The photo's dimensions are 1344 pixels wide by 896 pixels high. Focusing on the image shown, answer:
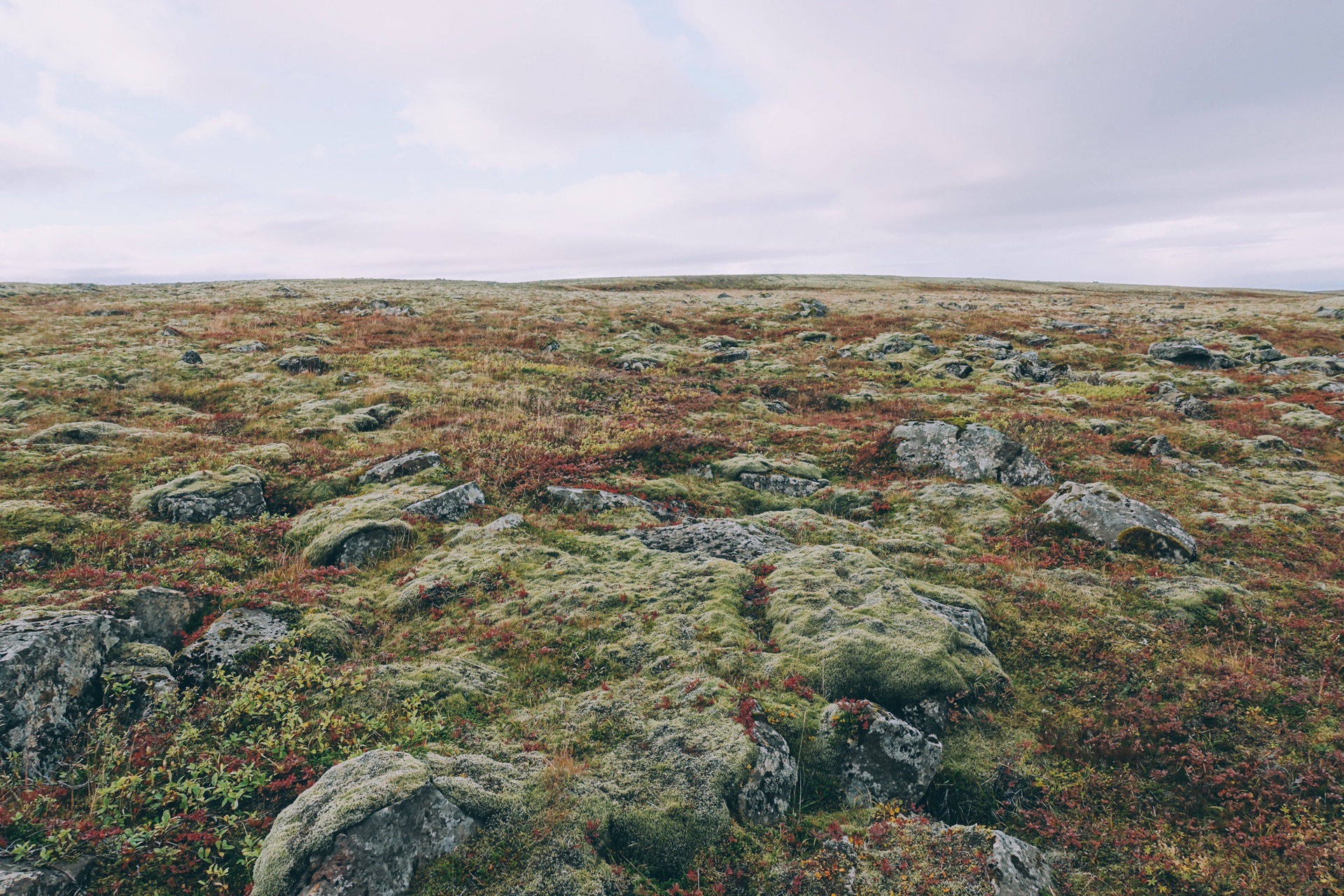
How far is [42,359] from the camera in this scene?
31172 mm

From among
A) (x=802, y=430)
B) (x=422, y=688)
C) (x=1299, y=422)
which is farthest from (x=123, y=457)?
(x=1299, y=422)

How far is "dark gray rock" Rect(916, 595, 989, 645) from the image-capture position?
1143 centimetres

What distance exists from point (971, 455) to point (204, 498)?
23.6 metres

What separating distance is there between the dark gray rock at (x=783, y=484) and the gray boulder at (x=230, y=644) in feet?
44.3

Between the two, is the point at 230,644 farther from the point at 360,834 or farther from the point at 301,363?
the point at 301,363

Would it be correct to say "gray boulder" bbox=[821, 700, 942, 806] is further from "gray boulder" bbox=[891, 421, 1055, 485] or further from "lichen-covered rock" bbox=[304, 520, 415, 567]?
"gray boulder" bbox=[891, 421, 1055, 485]

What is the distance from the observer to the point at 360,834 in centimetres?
630

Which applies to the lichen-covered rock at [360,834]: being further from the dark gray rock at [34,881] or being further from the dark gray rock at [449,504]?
the dark gray rock at [449,504]

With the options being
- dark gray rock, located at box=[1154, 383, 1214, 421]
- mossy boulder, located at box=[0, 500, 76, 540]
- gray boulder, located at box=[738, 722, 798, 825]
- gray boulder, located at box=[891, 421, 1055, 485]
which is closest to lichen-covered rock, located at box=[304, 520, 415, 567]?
mossy boulder, located at box=[0, 500, 76, 540]

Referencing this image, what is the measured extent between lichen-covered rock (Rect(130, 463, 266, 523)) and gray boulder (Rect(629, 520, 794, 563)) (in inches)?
422

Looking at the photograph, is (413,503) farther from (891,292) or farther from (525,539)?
(891,292)

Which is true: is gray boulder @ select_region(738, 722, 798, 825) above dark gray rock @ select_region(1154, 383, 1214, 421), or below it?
below

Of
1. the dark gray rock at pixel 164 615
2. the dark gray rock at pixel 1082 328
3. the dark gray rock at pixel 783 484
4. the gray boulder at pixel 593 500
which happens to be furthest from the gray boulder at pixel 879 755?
the dark gray rock at pixel 1082 328

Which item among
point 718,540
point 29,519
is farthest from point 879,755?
point 29,519
